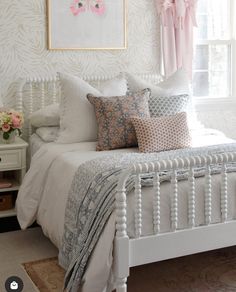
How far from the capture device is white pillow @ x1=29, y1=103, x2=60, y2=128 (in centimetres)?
377

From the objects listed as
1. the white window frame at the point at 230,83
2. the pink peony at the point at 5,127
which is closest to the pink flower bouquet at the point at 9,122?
the pink peony at the point at 5,127

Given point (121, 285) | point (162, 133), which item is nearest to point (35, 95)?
point (162, 133)

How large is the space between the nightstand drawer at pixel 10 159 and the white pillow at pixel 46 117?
0.98ft

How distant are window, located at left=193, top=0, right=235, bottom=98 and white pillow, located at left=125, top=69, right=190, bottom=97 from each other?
0.80 meters

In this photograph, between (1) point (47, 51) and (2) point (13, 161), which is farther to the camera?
(1) point (47, 51)

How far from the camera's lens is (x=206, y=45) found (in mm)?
4809

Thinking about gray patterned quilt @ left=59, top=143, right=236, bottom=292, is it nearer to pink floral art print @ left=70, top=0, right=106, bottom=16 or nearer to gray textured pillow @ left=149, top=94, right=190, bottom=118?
gray textured pillow @ left=149, top=94, right=190, bottom=118

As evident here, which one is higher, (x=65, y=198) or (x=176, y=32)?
(x=176, y=32)

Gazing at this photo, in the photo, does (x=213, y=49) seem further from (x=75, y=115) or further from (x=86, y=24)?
(x=75, y=115)

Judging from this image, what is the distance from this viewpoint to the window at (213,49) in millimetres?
4746

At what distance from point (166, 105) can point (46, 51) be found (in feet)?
3.57

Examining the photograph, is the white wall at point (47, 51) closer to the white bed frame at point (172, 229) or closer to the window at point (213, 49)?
the window at point (213, 49)

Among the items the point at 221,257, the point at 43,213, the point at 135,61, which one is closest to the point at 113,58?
the point at 135,61

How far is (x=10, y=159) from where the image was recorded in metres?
3.62
